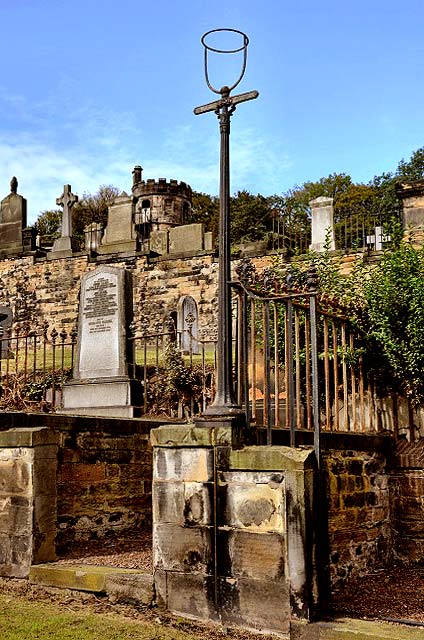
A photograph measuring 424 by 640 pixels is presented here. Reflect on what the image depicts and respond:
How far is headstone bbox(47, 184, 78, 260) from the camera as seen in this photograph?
88.5 feet

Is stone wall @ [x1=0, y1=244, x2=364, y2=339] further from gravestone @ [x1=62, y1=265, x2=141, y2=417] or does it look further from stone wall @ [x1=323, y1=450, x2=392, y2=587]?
stone wall @ [x1=323, y1=450, x2=392, y2=587]

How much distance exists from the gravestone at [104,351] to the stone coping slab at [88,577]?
4.66m

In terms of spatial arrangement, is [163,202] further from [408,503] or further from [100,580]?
[100,580]

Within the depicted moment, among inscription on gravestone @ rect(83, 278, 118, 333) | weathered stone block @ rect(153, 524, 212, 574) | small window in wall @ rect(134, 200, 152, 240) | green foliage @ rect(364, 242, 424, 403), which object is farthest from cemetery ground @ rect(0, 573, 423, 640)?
small window in wall @ rect(134, 200, 152, 240)

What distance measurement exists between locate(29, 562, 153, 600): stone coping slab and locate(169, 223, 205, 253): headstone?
19.0 m

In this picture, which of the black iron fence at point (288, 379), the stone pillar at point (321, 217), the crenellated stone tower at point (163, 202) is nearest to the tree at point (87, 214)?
the crenellated stone tower at point (163, 202)

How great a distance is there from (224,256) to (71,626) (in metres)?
2.99

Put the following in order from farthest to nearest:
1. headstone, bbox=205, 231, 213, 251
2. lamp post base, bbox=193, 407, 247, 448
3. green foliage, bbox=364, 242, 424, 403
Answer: headstone, bbox=205, 231, 213, 251
green foliage, bbox=364, 242, 424, 403
lamp post base, bbox=193, 407, 247, 448

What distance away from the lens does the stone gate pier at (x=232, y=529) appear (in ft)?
16.0

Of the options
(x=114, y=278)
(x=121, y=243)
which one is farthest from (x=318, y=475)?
(x=121, y=243)

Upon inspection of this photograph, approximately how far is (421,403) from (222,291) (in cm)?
325

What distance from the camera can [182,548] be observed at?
536 centimetres

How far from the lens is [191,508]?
5355 millimetres

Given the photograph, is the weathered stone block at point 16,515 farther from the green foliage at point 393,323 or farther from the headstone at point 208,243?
the headstone at point 208,243
